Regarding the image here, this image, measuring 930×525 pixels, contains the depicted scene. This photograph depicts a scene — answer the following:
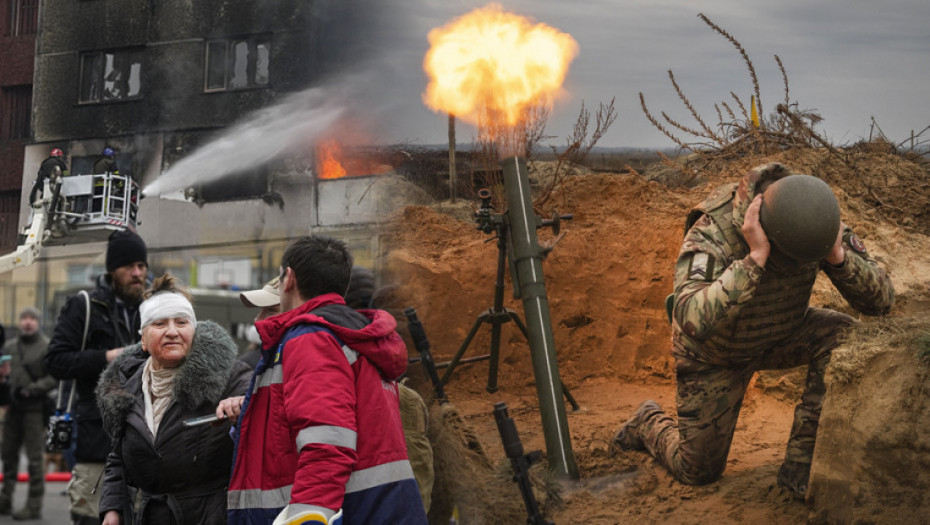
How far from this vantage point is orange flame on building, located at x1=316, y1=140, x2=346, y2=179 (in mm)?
6418

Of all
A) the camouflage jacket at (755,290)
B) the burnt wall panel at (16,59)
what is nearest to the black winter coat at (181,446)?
the camouflage jacket at (755,290)

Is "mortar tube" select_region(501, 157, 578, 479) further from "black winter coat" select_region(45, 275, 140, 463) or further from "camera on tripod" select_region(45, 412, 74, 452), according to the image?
"camera on tripod" select_region(45, 412, 74, 452)

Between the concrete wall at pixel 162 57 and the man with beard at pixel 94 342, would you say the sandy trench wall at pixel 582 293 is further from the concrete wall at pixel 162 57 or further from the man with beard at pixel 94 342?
the man with beard at pixel 94 342

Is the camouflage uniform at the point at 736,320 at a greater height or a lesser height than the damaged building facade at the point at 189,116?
lesser

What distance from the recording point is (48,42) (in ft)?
22.8

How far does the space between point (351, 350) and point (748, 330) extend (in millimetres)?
2392

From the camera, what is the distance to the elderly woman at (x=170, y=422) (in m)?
2.64

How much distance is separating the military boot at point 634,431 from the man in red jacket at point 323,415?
120 inches

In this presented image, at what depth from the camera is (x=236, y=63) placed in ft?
24.8

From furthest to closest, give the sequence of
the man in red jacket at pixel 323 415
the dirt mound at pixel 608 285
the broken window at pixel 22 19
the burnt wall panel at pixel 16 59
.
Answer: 1. the broken window at pixel 22 19
2. the burnt wall panel at pixel 16 59
3. the dirt mound at pixel 608 285
4. the man in red jacket at pixel 323 415

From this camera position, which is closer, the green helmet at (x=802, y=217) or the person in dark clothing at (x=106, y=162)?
the green helmet at (x=802, y=217)

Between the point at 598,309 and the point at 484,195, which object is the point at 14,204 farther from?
the point at 598,309

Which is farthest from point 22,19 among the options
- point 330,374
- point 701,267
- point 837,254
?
point 837,254

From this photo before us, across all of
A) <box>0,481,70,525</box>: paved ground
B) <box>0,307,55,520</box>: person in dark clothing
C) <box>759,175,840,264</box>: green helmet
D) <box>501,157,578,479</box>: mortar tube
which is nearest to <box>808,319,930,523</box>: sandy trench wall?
<box>759,175,840,264</box>: green helmet
